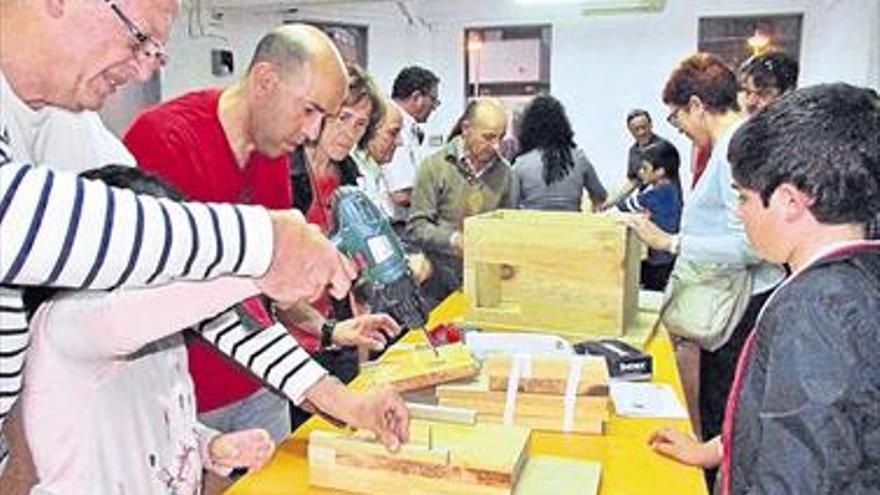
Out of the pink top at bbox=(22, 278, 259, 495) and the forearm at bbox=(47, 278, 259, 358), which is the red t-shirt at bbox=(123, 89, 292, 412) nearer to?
the pink top at bbox=(22, 278, 259, 495)

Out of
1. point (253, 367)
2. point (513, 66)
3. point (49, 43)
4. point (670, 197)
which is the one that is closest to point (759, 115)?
point (253, 367)

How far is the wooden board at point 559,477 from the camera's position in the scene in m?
1.20

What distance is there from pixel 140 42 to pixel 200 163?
70 centimetres

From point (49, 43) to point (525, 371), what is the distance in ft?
3.24

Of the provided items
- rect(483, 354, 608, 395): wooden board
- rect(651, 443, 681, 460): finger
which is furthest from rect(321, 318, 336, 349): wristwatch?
rect(651, 443, 681, 460): finger

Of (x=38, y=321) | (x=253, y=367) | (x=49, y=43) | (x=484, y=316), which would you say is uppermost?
(x=49, y=43)

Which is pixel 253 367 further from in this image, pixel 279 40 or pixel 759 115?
pixel 759 115

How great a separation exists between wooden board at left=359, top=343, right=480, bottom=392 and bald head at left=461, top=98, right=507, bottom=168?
68.9 inches

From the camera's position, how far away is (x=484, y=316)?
223 centimetres

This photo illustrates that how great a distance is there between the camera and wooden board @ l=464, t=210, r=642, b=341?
2.07m

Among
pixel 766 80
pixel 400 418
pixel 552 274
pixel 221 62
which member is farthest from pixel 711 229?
pixel 221 62

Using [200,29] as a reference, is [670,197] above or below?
below

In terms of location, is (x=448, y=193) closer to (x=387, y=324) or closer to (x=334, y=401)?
(x=387, y=324)

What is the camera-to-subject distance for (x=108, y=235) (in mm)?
721
